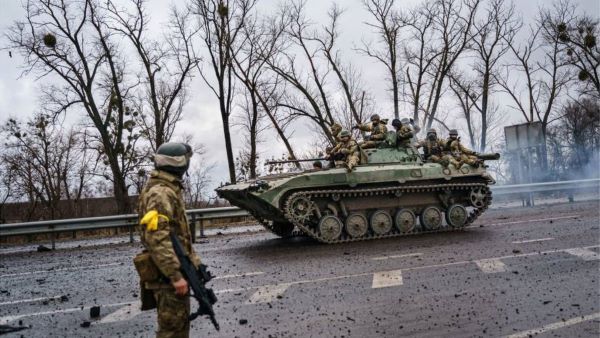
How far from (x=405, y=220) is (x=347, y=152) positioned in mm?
2029

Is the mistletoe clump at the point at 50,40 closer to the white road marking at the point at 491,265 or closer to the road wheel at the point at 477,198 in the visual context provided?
the road wheel at the point at 477,198

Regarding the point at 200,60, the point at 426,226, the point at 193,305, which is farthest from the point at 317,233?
the point at 200,60

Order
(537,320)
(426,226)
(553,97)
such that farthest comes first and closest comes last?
(553,97) → (426,226) → (537,320)

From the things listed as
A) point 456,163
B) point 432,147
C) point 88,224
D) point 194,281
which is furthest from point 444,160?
point 194,281

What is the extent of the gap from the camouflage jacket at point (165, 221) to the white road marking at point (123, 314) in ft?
7.74

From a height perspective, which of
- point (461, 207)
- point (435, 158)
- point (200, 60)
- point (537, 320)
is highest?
point (200, 60)

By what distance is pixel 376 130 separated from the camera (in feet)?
45.3

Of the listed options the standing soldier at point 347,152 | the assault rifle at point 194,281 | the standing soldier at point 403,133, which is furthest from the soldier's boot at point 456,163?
the assault rifle at point 194,281

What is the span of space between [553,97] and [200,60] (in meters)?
20.9

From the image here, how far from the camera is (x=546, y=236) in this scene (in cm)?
1100

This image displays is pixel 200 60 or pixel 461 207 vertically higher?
pixel 200 60

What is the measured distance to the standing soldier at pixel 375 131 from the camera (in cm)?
1352

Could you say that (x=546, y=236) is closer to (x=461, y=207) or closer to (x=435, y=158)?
(x=461, y=207)

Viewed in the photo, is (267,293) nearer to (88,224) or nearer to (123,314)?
(123,314)
